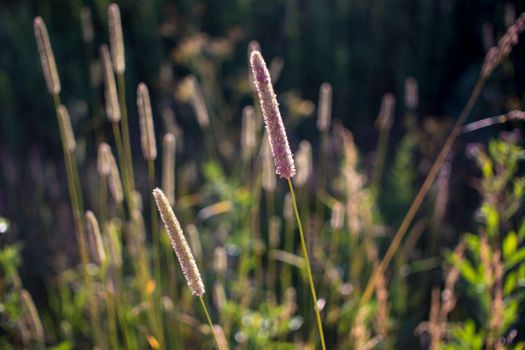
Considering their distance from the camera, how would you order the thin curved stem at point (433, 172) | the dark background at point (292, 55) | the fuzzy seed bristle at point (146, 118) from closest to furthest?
1. the fuzzy seed bristle at point (146, 118)
2. the thin curved stem at point (433, 172)
3. the dark background at point (292, 55)

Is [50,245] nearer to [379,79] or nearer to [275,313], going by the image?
[275,313]

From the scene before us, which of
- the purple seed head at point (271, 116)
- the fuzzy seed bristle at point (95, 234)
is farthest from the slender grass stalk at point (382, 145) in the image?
the purple seed head at point (271, 116)

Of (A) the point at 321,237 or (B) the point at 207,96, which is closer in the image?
(A) the point at 321,237

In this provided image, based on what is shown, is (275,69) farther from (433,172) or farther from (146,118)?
(146,118)

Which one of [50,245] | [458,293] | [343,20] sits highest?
[343,20]

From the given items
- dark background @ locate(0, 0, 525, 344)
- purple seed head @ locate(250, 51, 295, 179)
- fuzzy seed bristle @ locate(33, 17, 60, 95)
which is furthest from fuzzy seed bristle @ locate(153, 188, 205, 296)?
dark background @ locate(0, 0, 525, 344)

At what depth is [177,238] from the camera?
89 centimetres

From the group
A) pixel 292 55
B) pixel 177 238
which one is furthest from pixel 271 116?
pixel 292 55

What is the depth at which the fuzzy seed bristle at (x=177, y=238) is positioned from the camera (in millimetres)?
878

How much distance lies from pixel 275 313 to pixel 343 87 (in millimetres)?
2703

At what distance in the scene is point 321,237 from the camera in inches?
104

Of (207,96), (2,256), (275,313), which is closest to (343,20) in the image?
(207,96)

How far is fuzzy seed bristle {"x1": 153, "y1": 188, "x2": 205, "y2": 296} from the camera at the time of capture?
2.88 feet

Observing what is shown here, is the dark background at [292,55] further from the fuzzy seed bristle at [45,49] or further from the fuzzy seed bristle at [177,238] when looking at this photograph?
the fuzzy seed bristle at [177,238]
